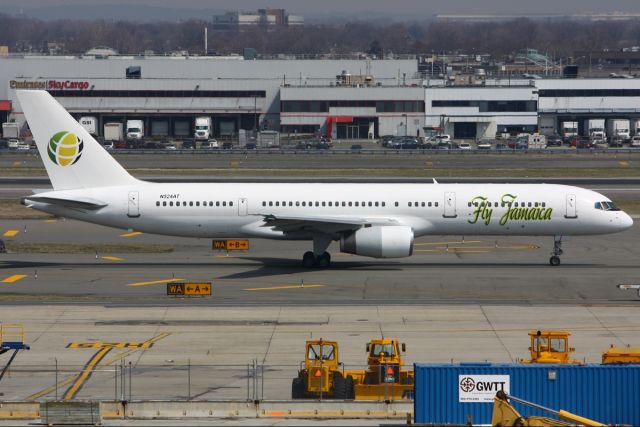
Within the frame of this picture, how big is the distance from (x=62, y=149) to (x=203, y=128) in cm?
11378

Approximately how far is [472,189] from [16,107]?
426 feet

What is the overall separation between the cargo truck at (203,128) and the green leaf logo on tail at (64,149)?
112 meters

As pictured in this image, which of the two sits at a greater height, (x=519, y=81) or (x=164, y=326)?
(x=519, y=81)

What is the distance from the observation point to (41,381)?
1459 inches

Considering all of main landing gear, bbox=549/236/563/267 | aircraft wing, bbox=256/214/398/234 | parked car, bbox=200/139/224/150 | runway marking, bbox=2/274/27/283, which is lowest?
runway marking, bbox=2/274/27/283

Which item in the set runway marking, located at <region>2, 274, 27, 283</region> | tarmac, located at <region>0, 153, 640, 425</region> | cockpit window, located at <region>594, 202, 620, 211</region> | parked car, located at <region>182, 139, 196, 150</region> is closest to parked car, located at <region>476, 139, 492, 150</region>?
parked car, located at <region>182, 139, 196, 150</region>

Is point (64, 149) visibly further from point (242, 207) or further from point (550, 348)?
point (550, 348)

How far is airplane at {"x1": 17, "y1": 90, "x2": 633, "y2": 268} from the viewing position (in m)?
60.0

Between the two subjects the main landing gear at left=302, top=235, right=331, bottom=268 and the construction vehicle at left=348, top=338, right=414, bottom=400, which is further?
the main landing gear at left=302, top=235, right=331, bottom=268

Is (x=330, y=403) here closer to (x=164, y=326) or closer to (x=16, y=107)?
(x=164, y=326)

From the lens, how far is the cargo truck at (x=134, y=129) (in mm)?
169250

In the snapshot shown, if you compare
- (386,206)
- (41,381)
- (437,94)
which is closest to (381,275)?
(386,206)

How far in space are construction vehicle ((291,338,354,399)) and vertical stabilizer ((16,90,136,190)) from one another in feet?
93.7

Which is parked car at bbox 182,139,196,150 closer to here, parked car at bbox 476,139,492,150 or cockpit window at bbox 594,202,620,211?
parked car at bbox 476,139,492,150
